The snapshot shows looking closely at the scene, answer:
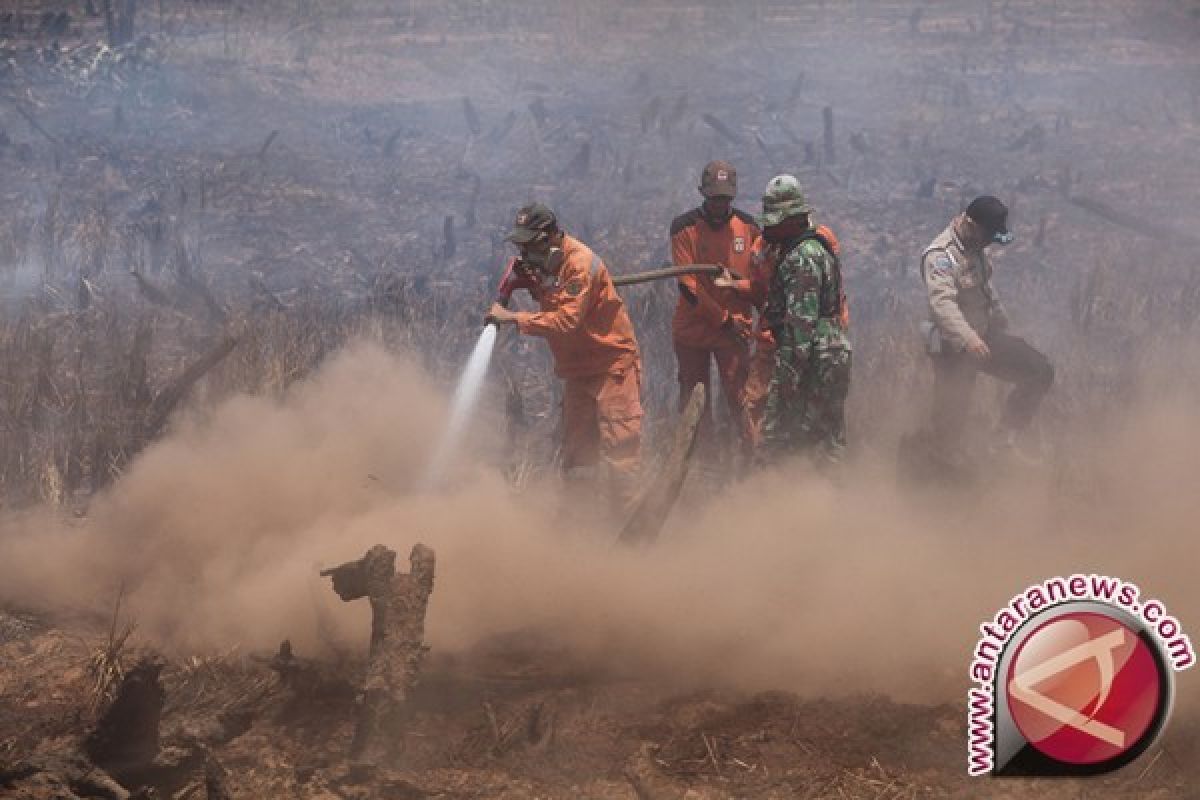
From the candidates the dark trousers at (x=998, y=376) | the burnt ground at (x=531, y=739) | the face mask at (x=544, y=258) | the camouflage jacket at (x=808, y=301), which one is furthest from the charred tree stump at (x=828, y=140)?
the burnt ground at (x=531, y=739)

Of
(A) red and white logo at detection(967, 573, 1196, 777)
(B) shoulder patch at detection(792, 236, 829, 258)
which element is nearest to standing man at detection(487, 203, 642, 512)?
(B) shoulder patch at detection(792, 236, 829, 258)

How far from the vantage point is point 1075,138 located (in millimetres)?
17922

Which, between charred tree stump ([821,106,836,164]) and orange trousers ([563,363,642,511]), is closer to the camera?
orange trousers ([563,363,642,511])

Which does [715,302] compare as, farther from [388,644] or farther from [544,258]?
[388,644]

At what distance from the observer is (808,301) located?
6.59m

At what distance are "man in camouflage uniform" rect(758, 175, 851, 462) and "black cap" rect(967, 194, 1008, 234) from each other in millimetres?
1135

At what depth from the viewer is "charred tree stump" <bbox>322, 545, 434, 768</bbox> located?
4551mm

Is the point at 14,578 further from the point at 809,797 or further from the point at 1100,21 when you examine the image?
the point at 1100,21

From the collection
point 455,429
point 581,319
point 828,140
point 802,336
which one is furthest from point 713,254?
point 828,140

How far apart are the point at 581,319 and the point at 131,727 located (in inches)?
123

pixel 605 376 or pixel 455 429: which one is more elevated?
pixel 605 376

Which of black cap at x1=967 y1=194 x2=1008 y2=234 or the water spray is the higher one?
black cap at x1=967 y1=194 x2=1008 y2=234

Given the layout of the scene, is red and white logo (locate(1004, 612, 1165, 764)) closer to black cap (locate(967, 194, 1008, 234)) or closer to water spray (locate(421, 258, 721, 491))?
water spray (locate(421, 258, 721, 491))

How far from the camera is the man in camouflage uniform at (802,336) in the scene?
660 cm
